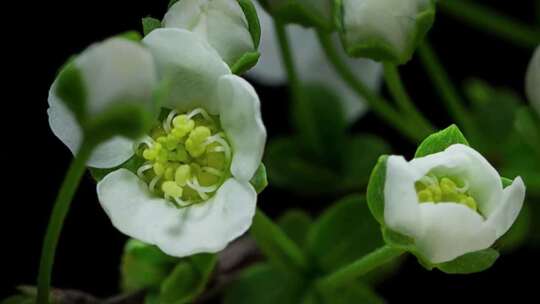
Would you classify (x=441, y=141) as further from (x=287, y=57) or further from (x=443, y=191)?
(x=287, y=57)

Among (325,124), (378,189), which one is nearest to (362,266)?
(378,189)

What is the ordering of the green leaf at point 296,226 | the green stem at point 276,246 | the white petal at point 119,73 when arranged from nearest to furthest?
the white petal at point 119,73 → the green stem at point 276,246 → the green leaf at point 296,226

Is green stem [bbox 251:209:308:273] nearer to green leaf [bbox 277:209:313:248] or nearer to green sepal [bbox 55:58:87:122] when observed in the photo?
green leaf [bbox 277:209:313:248]

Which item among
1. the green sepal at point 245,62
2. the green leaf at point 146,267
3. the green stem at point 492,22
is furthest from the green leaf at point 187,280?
the green stem at point 492,22

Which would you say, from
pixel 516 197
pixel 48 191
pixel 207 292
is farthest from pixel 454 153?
pixel 48 191

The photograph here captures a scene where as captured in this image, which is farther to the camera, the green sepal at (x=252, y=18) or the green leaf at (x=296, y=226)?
the green leaf at (x=296, y=226)

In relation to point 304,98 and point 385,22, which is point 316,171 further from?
point 385,22

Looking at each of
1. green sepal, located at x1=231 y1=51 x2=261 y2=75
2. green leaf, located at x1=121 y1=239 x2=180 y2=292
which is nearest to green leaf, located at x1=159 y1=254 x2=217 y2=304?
green leaf, located at x1=121 y1=239 x2=180 y2=292

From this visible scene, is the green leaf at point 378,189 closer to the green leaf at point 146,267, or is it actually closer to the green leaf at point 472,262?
the green leaf at point 472,262
